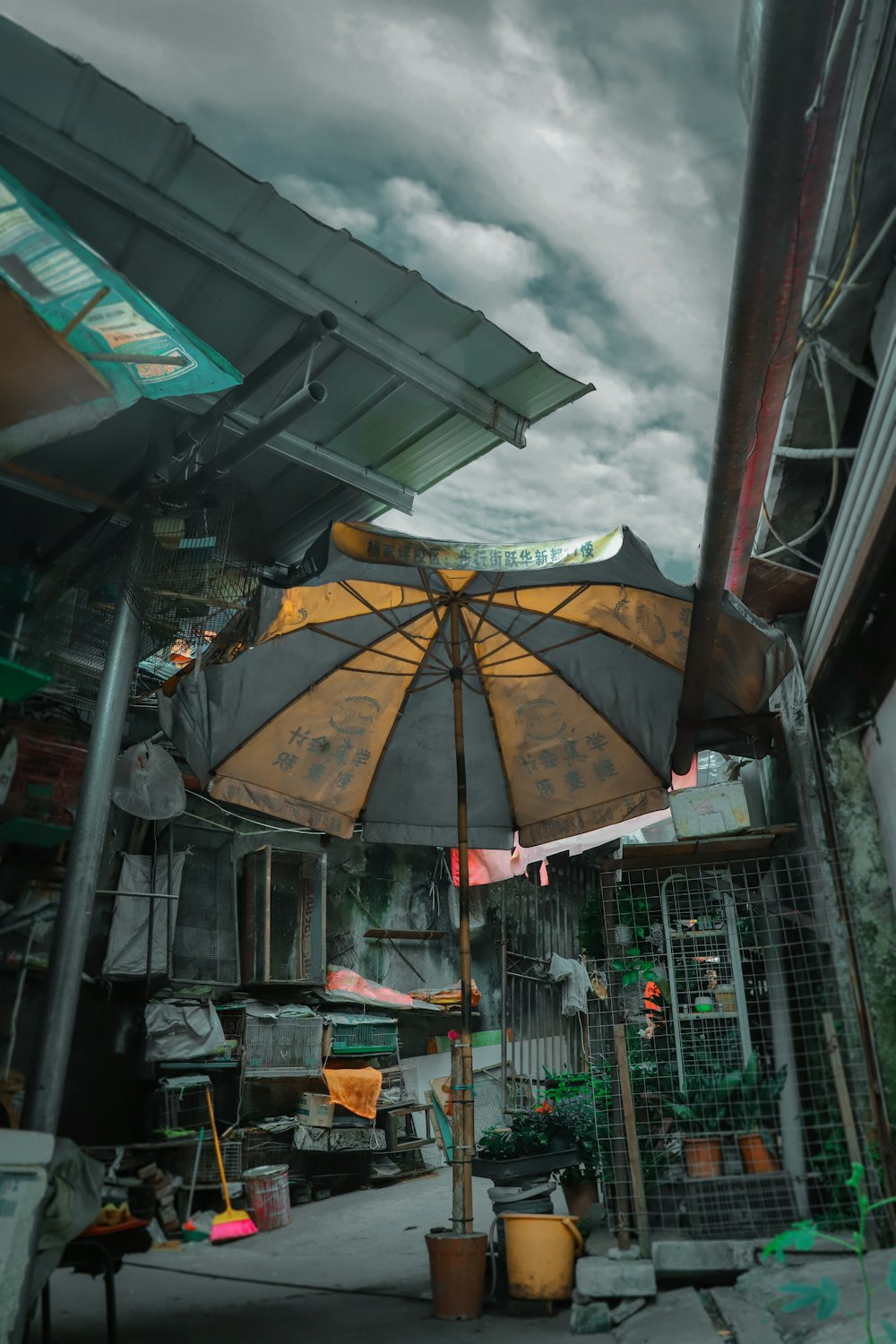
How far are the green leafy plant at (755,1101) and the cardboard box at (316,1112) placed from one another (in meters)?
7.80

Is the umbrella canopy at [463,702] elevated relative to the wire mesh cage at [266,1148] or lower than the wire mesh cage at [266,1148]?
elevated

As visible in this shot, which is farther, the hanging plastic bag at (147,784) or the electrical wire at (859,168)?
the hanging plastic bag at (147,784)

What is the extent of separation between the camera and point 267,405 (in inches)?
255

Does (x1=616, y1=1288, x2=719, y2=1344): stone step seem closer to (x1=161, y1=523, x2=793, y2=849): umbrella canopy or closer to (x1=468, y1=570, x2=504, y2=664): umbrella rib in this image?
(x1=161, y1=523, x2=793, y2=849): umbrella canopy

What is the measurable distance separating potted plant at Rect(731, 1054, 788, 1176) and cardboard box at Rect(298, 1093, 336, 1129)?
25.6 ft

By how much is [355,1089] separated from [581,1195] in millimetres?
6257

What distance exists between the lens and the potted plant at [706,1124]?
17.6 feet

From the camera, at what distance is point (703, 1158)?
5.38m

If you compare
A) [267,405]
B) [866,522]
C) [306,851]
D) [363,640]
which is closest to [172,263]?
[267,405]

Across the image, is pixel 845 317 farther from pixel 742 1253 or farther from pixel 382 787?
pixel 742 1253

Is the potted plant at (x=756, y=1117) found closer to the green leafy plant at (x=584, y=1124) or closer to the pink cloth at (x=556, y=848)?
the green leafy plant at (x=584, y=1124)

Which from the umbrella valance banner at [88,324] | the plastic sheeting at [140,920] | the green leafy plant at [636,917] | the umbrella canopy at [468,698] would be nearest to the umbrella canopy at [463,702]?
the umbrella canopy at [468,698]

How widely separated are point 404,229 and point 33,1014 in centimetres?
576

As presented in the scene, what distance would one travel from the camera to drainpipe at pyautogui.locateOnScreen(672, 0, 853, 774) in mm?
2428
